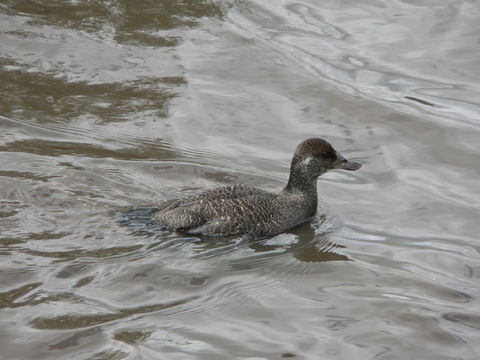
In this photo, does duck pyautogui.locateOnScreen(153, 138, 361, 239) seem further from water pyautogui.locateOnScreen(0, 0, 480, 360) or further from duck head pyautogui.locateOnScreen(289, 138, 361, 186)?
water pyautogui.locateOnScreen(0, 0, 480, 360)

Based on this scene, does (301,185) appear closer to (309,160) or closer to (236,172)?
(309,160)

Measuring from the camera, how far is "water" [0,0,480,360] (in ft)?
20.9

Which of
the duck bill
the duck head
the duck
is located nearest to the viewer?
the duck

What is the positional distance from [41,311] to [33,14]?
25.1 ft

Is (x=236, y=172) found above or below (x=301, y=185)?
below

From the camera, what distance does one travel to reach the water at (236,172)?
638 centimetres

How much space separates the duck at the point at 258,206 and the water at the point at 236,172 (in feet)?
0.64

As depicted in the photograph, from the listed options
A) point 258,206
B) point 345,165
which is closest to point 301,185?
point 345,165

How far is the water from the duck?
0.20 metres

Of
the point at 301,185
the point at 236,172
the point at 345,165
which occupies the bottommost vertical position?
the point at 236,172

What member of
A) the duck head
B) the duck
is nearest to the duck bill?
the duck

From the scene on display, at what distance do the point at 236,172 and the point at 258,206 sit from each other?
1.27m

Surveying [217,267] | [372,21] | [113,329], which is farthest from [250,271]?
[372,21]

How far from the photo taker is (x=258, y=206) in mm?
8305
